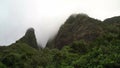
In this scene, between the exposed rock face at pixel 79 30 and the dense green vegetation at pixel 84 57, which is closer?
the dense green vegetation at pixel 84 57

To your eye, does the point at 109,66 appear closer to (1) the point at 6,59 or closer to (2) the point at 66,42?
(1) the point at 6,59

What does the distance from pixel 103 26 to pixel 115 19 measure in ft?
46.9

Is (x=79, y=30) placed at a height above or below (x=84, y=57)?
above

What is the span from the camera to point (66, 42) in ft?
273

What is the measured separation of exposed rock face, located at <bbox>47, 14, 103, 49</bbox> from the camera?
7151cm

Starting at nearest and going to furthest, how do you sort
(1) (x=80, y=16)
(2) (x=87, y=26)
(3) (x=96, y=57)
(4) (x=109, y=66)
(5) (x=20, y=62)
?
(4) (x=109, y=66), (3) (x=96, y=57), (5) (x=20, y=62), (2) (x=87, y=26), (1) (x=80, y=16)

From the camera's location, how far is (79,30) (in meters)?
79.9

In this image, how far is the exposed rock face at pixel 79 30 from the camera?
71.5 metres

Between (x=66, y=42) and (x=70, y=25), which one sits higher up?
(x=70, y=25)

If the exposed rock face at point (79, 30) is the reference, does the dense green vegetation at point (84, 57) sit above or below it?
below

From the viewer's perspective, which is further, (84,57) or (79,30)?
(79,30)

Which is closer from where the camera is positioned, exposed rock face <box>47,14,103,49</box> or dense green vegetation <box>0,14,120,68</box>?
dense green vegetation <box>0,14,120,68</box>

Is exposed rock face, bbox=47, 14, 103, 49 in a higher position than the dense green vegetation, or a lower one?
higher

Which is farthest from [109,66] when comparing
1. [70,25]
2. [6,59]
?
[70,25]
